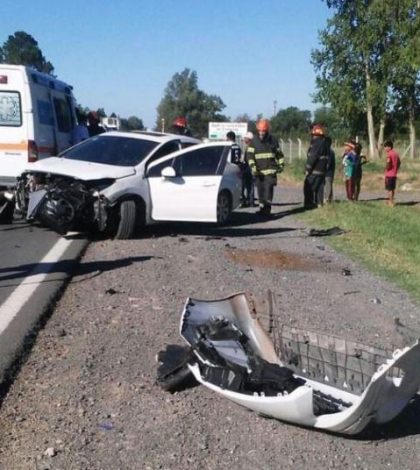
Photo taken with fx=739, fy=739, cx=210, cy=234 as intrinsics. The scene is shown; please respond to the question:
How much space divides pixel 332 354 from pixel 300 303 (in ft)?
7.17

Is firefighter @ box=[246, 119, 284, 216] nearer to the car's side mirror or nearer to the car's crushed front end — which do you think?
the car's side mirror

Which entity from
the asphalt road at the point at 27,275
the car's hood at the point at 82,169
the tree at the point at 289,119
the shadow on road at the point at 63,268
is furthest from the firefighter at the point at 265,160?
the tree at the point at 289,119

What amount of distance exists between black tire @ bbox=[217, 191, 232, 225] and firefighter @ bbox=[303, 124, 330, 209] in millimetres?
3810

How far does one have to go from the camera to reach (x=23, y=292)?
7.04 metres

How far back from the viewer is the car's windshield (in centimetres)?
1133

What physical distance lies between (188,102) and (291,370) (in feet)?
336

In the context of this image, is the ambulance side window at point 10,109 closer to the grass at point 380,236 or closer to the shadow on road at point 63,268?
the shadow on road at point 63,268

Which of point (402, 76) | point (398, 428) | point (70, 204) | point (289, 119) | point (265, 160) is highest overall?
point (402, 76)

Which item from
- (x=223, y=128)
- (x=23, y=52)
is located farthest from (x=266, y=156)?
(x=23, y=52)

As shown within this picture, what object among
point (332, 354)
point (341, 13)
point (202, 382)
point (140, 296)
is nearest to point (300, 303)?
point (140, 296)

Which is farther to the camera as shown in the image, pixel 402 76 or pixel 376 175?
pixel 402 76

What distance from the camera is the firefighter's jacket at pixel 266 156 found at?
48.6 ft

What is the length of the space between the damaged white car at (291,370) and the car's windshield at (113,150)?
6620mm

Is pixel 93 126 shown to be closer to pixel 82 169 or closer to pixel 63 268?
pixel 82 169
